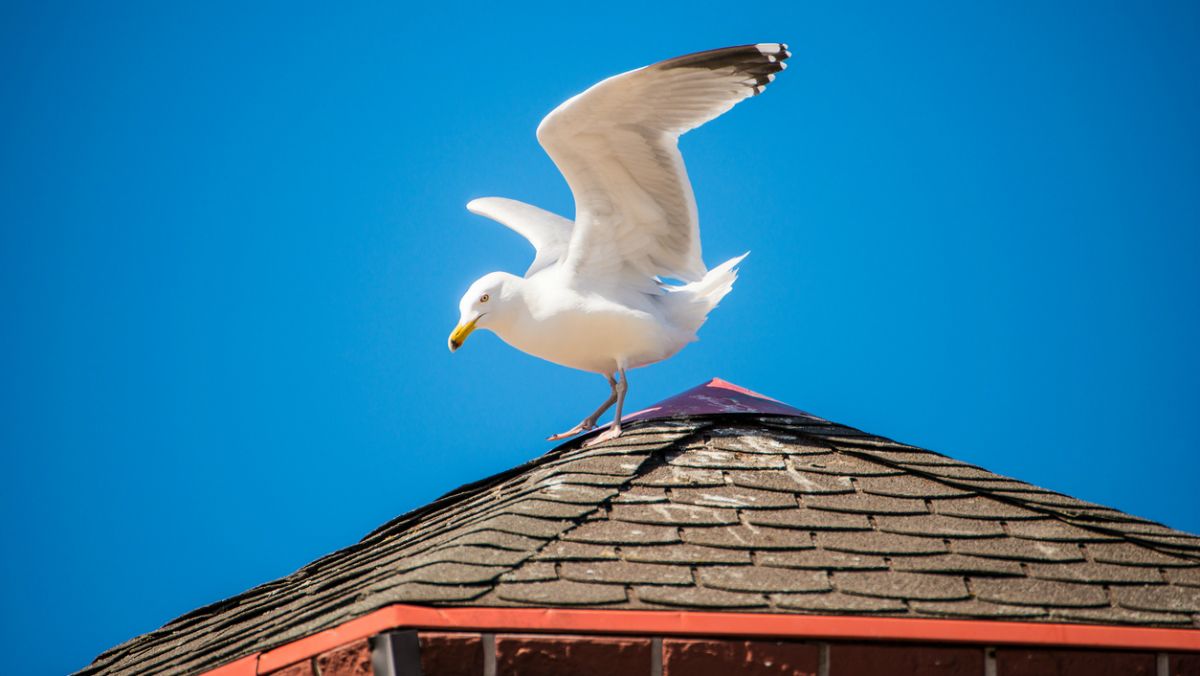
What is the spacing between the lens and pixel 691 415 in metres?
5.08

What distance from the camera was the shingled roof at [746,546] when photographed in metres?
3.46

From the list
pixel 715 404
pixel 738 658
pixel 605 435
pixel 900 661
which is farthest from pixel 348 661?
pixel 715 404

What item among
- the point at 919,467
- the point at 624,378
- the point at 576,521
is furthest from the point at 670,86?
the point at 576,521

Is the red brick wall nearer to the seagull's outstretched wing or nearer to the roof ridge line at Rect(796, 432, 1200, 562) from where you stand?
the roof ridge line at Rect(796, 432, 1200, 562)

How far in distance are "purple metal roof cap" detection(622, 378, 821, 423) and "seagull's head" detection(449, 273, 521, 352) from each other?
97 centimetres

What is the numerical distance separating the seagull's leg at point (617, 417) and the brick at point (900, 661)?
1.73 metres

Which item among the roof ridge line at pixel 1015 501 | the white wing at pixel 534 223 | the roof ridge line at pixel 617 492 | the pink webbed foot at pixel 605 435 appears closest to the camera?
the roof ridge line at pixel 617 492

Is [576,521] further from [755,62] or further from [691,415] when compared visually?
[755,62]

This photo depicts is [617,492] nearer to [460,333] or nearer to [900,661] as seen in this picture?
[900,661]

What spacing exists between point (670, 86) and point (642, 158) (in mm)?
355

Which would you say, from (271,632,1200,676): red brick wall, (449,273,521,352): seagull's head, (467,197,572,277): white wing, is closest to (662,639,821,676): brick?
(271,632,1200,676): red brick wall

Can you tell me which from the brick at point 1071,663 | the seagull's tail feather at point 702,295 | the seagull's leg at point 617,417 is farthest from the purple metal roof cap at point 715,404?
the brick at point 1071,663

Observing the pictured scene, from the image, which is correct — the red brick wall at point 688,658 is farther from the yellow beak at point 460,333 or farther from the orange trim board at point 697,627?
the yellow beak at point 460,333

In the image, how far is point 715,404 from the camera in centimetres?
525
